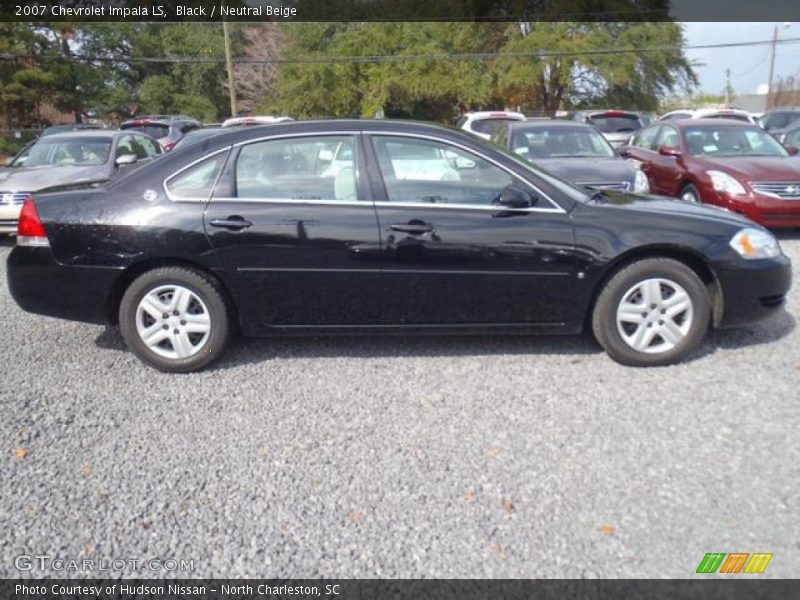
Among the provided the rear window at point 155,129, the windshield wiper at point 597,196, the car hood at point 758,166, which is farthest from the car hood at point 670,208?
the rear window at point 155,129

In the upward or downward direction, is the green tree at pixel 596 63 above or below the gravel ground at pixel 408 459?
above

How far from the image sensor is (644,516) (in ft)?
8.46

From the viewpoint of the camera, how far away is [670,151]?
28.4ft

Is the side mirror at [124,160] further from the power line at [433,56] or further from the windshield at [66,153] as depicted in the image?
the power line at [433,56]

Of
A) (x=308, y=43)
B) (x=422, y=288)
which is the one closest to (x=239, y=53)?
(x=308, y=43)

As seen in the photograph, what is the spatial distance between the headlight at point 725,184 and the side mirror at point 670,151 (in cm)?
90

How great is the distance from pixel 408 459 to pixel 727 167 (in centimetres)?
669

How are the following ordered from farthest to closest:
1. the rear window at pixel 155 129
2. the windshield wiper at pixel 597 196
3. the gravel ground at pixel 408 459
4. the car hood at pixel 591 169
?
the rear window at pixel 155 129 < the car hood at pixel 591 169 < the windshield wiper at pixel 597 196 < the gravel ground at pixel 408 459

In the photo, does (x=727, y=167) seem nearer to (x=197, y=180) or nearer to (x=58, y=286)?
(x=197, y=180)

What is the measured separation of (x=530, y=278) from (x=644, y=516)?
1695 mm

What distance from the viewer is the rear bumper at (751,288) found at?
3.96 metres

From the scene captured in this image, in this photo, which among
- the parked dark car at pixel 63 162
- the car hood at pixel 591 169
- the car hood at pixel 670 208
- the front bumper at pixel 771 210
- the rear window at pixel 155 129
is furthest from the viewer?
the rear window at pixel 155 129

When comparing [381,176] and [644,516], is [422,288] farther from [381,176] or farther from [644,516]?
[644,516]

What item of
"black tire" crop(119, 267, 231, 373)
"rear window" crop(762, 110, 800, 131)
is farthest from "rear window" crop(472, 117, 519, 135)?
"black tire" crop(119, 267, 231, 373)
